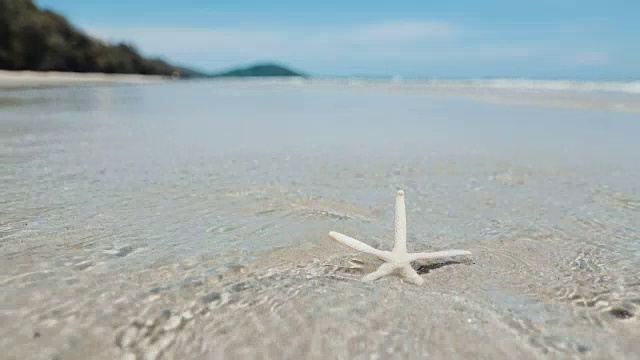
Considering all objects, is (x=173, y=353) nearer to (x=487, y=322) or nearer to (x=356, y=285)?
(x=356, y=285)

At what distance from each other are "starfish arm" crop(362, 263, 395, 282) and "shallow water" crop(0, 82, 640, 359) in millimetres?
60

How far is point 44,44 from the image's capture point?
47.3 meters

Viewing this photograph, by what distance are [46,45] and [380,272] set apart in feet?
175

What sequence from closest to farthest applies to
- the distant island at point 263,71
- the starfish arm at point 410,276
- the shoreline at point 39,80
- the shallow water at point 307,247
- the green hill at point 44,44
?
the shallow water at point 307,247, the starfish arm at point 410,276, the shoreline at point 39,80, the green hill at point 44,44, the distant island at point 263,71

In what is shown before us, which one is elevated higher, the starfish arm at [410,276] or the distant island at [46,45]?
the distant island at [46,45]

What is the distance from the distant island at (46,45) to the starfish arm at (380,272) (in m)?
48.5

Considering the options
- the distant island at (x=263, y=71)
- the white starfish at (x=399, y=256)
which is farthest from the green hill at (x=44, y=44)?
the distant island at (x=263, y=71)

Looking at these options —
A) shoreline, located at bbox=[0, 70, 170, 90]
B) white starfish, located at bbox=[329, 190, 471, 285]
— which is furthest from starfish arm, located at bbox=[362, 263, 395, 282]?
shoreline, located at bbox=[0, 70, 170, 90]

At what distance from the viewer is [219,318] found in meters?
2.16

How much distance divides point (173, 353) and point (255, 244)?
124 cm

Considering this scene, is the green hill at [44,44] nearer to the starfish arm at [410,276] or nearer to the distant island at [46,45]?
the distant island at [46,45]

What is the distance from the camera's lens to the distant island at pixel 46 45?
43.9 metres

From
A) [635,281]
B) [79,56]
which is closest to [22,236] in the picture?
[635,281]

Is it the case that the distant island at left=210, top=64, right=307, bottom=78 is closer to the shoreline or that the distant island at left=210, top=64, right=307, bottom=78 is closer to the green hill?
the green hill
